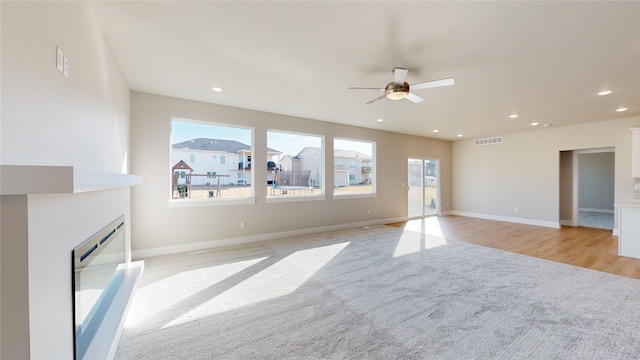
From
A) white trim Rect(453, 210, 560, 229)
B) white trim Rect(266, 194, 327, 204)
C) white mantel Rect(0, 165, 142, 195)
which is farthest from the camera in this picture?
white trim Rect(453, 210, 560, 229)

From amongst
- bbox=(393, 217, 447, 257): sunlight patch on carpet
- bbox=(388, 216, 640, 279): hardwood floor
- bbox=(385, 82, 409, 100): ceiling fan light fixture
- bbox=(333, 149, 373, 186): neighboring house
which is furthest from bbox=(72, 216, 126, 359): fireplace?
bbox=(388, 216, 640, 279): hardwood floor

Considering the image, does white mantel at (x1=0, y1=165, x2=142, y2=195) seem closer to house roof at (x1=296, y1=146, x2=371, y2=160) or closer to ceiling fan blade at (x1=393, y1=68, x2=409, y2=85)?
ceiling fan blade at (x1=393, y1=68, x2=409, y2=85)

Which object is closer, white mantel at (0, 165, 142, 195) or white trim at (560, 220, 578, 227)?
white mantel at (0, 165, 142, 195)

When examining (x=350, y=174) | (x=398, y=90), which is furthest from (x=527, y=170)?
(x=398, y=90)

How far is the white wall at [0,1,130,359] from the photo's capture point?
96 centimetres

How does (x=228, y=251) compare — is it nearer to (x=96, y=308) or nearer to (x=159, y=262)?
(x=159, y=262)

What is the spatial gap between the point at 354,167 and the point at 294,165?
1.78m

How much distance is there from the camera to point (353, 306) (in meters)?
2.48

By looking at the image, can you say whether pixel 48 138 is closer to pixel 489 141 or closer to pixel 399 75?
pixel 399 75

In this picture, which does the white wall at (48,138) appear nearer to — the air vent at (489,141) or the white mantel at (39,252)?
the white mantel at (39,252)

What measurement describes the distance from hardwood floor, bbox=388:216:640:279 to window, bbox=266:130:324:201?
2628 mm

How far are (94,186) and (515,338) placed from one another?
304 centimetres

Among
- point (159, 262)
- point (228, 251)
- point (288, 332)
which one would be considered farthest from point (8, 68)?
point (228, 251)

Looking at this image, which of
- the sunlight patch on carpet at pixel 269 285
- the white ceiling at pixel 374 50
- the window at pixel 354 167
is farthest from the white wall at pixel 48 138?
the window at pixel 354 167
